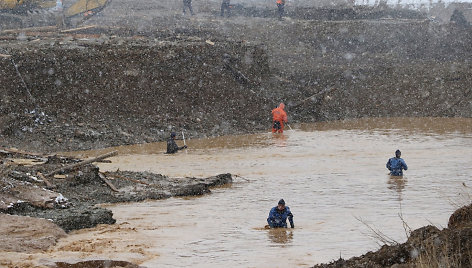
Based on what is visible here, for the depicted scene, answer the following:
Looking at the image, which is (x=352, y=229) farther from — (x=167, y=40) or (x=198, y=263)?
(x=167, y=40)

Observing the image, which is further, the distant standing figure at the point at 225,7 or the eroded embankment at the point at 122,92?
the distant standing figure at the point at 225,7

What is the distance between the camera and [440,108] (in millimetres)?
33719

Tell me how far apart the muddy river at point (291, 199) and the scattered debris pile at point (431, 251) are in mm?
731

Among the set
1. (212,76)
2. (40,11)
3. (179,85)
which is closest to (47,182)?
(179,85)

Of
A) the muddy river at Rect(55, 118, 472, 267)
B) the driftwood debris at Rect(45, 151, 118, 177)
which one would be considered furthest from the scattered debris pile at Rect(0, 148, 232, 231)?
the muddy river at Rect(55, 118, 472, 267)

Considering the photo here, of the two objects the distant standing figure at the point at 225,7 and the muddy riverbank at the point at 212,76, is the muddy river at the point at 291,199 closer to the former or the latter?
the muddy riverbank at the point at 212,76

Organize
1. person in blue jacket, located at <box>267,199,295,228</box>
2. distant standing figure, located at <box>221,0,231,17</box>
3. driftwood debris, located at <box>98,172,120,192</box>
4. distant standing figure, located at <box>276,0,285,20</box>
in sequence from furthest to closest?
distant standing figure, located at <box>221,0,231,17</box> → distant standing figure, located at <box>276,0,285,20</box> → driftwood debris, located at <box>98,172,120,192</box> → person in blue jacket, located at <box>267,199,295,228</box>

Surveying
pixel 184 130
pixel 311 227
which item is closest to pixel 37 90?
pixel 184 130

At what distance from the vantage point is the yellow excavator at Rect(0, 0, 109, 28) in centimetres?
3542

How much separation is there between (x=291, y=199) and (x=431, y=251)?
9.33 metres

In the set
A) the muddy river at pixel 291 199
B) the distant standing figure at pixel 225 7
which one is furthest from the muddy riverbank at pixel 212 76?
the muddy river at pixel 291 199

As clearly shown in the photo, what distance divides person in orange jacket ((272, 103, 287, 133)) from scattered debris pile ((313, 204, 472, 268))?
65.0ft

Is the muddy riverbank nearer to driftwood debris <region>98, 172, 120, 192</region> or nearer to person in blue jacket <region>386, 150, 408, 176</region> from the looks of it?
driftwood debris <region>98, 172, 120, 192</region>

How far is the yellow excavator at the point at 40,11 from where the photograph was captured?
35422mm
